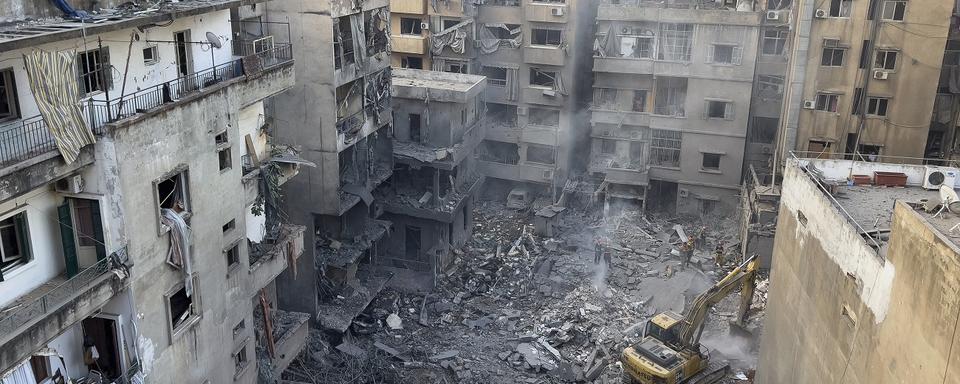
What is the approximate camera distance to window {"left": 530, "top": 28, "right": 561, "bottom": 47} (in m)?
43.6

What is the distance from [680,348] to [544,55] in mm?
20391

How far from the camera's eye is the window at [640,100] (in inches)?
1731

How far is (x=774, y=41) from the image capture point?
134 ft

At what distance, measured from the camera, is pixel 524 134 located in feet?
149

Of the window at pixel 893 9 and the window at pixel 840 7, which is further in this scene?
the window at pixel 840 7

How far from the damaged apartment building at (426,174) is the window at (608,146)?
9.46 metres

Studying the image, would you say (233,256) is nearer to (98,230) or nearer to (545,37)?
(98,230)

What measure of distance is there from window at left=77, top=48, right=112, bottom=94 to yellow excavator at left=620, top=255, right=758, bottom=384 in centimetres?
1873

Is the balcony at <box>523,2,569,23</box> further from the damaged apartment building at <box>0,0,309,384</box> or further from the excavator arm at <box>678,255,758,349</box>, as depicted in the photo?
the damaged apartment building at <box>0,0,309,384</box>

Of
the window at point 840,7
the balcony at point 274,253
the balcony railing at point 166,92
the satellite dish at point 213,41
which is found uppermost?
the window at point 840,7

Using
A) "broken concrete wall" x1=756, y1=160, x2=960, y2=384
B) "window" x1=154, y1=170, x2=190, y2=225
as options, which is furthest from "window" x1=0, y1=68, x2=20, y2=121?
"broken concrete wall" x1=756, y1=160, x2=960, y2=384

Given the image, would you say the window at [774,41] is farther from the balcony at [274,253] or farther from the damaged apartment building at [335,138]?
the balcony at [274,253]

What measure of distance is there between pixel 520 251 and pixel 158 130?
80.0 ft

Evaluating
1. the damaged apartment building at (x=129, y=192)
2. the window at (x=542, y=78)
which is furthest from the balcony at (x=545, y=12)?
the damaged apartment building at (x=129, y=192)
